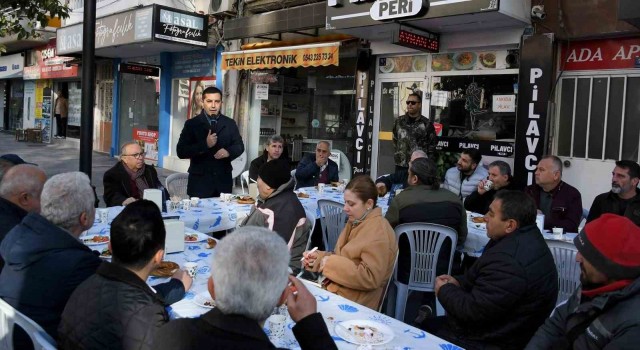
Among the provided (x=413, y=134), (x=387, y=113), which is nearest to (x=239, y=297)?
(x=413, y=134)

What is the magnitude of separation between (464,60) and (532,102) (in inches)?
62.7

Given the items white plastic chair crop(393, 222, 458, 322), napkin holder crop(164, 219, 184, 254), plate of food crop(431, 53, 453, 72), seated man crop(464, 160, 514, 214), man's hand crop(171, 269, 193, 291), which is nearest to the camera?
man's hand crop(171, 269, 193, 291)

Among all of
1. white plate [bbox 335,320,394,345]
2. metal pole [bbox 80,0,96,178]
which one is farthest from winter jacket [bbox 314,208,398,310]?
metal pole [bbox 80,0,96,178]

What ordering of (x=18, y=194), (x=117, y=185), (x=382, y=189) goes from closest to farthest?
(x=18, y=194) < (x=117, y=185) < (x=382, y=189)

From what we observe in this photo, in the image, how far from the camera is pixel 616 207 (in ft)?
16.9

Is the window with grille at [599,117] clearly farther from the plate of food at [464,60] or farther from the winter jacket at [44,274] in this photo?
the winter jacket at [44,274]

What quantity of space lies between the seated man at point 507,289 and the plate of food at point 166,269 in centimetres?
154

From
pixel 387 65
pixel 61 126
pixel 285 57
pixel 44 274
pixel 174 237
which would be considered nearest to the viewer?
pixel 44 274

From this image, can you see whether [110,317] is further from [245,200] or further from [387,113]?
[387,113]

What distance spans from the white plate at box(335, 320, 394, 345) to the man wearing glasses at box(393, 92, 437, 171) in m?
5.75

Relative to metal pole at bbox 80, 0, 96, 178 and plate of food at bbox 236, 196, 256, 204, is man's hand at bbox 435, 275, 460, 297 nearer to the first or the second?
metal pole at bbox 80, 0, 96, 178

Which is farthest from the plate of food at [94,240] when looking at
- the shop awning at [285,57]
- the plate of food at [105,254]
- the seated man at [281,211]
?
the shop awning at [285,57]

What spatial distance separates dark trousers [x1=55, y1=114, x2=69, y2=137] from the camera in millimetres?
22188

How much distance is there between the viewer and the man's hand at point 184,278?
2867 millimetres
